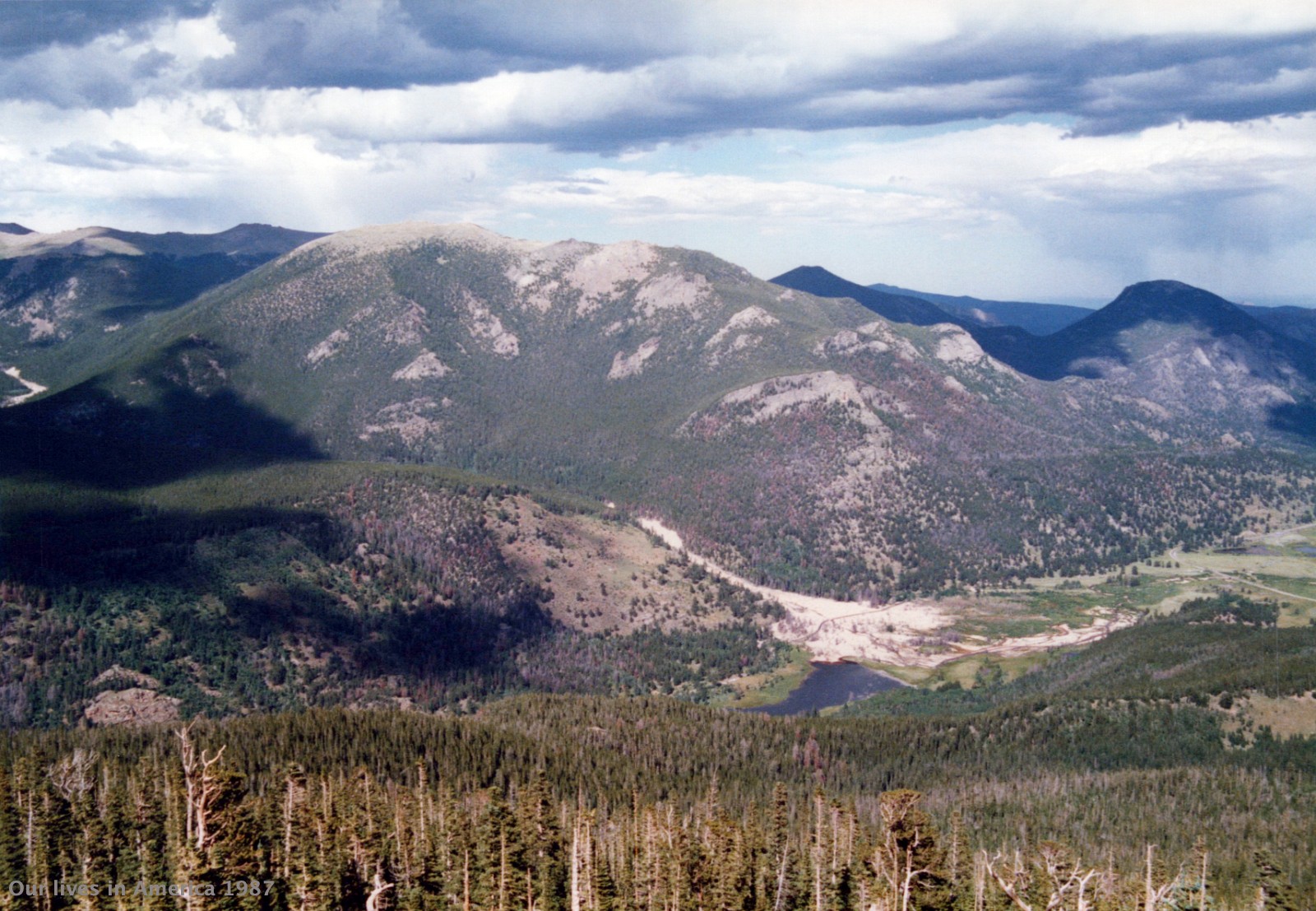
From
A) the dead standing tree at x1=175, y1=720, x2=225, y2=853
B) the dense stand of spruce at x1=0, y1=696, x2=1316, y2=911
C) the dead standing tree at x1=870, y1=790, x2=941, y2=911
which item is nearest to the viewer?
the dead standing tree at x1=175, y1=720, x2=225, y2=853

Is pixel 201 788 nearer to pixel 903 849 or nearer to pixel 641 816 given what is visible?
pixel 903 849

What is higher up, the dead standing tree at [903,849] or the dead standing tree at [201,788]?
the dead standing tree at [201,788]

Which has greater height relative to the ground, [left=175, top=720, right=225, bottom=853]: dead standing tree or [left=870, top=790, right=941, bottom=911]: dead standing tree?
[left=175, top=720, right=225, bottom=853]: dead standing tree

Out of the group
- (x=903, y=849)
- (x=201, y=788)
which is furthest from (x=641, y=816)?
(x=201, y=788)

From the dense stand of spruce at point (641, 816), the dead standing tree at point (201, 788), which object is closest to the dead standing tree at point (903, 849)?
the dense stand of spruce at point (641, 816)

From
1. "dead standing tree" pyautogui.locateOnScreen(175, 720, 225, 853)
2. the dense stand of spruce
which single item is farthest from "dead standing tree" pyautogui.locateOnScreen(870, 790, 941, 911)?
"dead standing tree" pyautogui.locateOnScreen(175, 720, 225, 853)

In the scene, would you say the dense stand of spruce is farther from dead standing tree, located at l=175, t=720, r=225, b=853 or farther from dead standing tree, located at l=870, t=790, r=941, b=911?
dead standing tree, located at l=870, t=790, r=941, b=911

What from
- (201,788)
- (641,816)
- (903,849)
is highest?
(201,788)

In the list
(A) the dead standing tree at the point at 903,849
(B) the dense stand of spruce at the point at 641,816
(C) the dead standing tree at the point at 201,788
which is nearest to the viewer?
(C) the dead standing tree at the point at 201,788

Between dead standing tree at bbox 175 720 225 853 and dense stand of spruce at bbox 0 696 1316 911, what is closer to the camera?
dead standing tree at bbox 175 720 225 853

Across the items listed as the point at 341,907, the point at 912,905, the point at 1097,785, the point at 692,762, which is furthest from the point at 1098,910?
the point at 692,762

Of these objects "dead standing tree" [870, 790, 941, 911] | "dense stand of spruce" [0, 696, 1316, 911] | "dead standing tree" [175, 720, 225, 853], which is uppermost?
"dead standing tree" [175, 720, 225, 853]

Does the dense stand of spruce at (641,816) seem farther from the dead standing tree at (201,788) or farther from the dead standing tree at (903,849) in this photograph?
the dead standing tree at (903,849)
